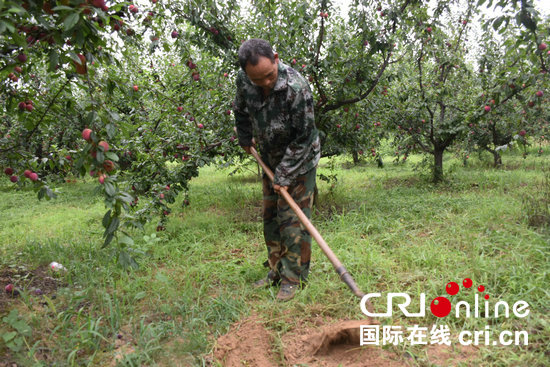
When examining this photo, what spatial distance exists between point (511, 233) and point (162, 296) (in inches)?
122

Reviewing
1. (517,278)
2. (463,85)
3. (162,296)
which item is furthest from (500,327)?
(463,85)

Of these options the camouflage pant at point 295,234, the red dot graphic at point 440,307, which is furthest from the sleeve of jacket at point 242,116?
the red dot graphic at point 440,307

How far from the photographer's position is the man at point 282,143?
227 centimetres

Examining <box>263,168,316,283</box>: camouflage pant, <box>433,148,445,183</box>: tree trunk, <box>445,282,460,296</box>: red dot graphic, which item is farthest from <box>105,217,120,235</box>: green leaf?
<box>433,148,445,183</box>: tree trunk

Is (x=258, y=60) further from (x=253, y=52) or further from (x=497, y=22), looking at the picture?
(x=497, y=22)

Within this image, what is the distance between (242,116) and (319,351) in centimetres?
175

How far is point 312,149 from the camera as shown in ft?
8.23

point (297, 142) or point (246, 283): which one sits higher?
point (297, 142)

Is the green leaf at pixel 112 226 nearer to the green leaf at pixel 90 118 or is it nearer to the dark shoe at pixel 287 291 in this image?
the green leaf at pixel 90 118

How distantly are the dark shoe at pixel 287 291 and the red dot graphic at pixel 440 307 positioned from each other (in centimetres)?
90

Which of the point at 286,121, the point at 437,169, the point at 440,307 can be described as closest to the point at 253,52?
the point at 286,121

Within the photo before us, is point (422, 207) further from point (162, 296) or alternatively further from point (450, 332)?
point (162, 296)

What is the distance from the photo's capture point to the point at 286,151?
2400 millimetres

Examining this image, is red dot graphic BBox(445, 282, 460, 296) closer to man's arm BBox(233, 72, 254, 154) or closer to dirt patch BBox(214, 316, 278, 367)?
dirt patch BBox(214, 316, 278, 367)
